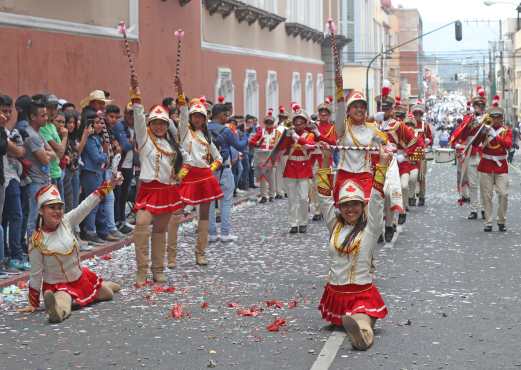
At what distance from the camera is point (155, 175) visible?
10906 millimetres

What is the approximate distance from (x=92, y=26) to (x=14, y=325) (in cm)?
1132

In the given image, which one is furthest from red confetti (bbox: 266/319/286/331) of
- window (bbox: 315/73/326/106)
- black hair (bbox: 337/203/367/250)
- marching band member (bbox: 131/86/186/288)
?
window (bbox: 315/73/326/106)

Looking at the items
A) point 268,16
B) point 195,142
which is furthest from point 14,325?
point 268,16

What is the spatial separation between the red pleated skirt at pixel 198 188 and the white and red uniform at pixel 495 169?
185 inches

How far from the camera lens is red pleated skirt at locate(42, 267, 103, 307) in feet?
30.8

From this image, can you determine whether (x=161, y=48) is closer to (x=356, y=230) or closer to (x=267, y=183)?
(x=267, y=183)

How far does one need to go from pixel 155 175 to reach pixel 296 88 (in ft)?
97.8

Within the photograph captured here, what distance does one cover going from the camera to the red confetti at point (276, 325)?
28.0 ft

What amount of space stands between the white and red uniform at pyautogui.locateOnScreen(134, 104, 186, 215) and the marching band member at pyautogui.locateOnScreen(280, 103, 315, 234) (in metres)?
4.64

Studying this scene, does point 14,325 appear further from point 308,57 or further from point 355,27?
point 355,27

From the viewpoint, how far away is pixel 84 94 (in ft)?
62.2

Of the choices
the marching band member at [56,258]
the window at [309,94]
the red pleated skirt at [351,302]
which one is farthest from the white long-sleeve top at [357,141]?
the window at [309,94]

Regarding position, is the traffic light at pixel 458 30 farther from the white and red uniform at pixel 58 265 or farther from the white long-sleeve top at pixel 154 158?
the white and red uniform at pixel 58 265

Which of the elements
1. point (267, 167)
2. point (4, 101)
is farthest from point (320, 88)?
point (4, 101)
